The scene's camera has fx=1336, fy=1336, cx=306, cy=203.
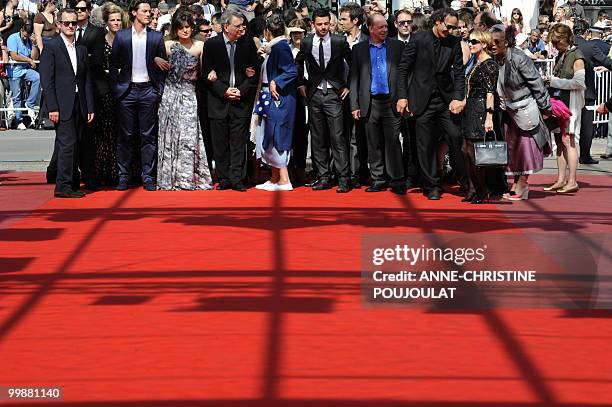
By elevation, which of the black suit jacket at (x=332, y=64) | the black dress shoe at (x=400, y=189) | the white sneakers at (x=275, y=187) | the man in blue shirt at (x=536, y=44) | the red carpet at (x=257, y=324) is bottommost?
the white sneakers at (x=275, y=187)

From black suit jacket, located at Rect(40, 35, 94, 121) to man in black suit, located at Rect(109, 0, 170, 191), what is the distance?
549 millimetres

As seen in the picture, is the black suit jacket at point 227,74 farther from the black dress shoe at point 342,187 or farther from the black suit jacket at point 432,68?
the black suit jacket at point 432,68

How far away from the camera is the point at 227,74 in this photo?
13.9 metres

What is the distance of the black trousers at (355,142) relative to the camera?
14.2 meters

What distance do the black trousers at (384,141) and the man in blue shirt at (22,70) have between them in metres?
9.29

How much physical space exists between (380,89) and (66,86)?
10.3ft

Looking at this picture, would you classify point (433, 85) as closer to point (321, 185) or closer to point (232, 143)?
point (321, 185)

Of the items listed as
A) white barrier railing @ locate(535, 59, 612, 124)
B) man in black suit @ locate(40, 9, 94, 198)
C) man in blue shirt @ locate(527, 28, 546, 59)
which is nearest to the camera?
man in black suit @ locate(40, 9, 94, 198)

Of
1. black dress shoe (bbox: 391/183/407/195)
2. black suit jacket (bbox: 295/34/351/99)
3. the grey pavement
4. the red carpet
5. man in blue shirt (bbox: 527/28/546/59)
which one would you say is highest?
black suit jacket (bbox: 295/34/351/99)

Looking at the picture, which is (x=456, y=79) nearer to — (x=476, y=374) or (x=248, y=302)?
(x=248, y=302)

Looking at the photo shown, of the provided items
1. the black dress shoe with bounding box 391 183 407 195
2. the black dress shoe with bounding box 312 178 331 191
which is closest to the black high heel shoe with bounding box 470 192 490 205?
the black dress shoe with bounding box 391 183 407 195

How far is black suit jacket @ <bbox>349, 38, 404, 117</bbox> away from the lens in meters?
13.6

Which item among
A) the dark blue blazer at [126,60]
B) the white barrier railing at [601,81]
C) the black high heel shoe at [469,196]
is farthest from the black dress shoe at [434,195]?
the white barrier railing at [601,81]

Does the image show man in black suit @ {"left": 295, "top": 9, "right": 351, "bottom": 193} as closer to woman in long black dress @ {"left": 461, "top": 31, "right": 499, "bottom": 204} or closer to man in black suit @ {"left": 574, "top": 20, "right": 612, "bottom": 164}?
woman in long black dress @ {"left": 461, "top": 31, "right": 499, "bottom": 204}
